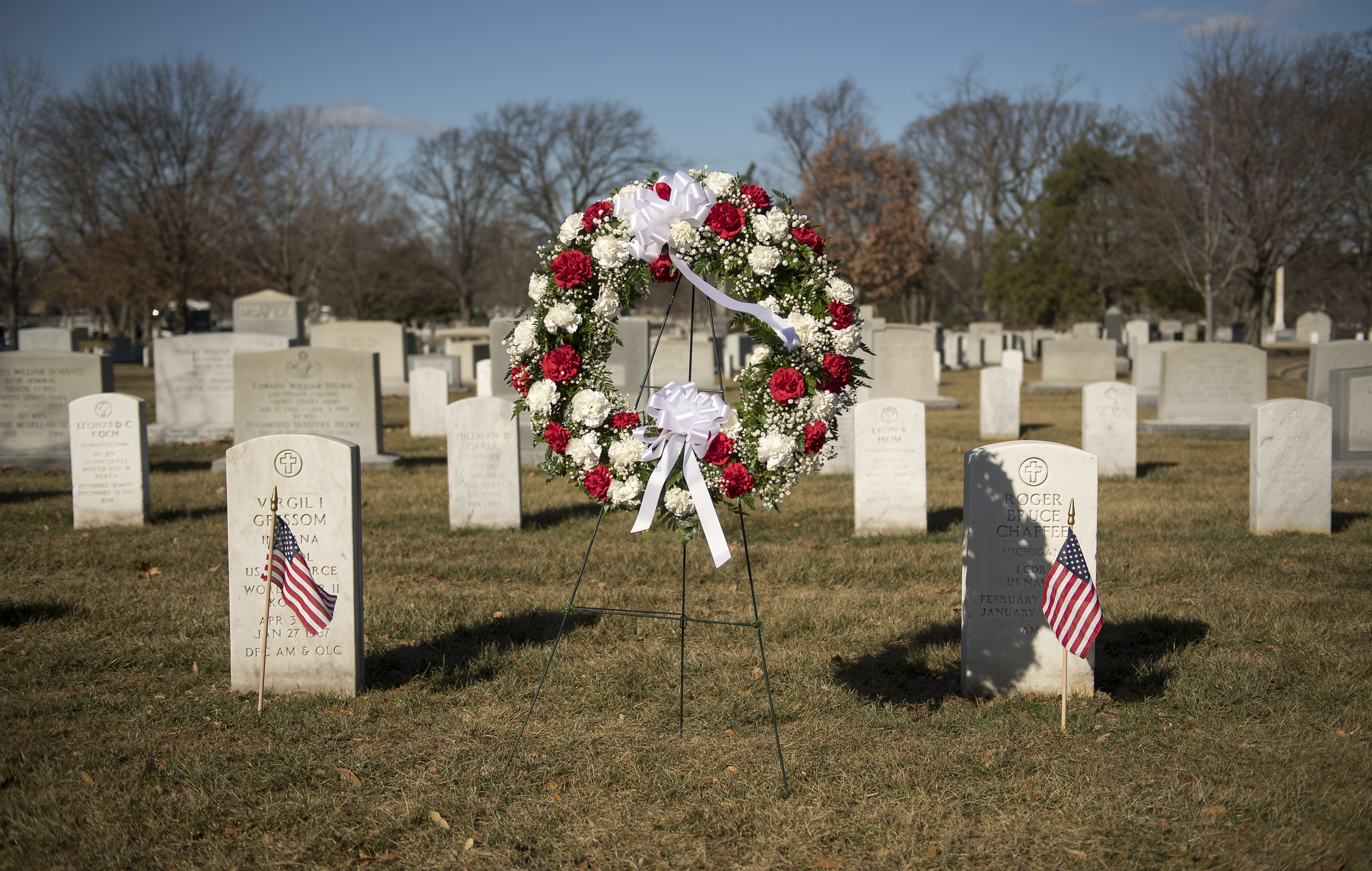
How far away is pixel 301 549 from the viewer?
500cm

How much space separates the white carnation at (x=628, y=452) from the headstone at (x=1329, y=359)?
42.0 feet

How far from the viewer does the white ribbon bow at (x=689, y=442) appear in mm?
3994

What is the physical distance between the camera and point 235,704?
16.1ft

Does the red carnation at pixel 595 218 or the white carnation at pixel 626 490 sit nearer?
the white carnation at pixel 626 490

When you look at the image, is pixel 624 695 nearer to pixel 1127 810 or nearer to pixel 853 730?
pixel 853 730

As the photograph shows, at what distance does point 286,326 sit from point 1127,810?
21112 millimetres

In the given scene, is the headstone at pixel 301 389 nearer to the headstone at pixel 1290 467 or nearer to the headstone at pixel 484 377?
the headstone at pixel 484 377

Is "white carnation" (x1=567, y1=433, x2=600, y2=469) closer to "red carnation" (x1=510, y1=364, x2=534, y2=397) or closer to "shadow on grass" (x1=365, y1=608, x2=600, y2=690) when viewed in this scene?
"red carnation" (x1=510, y1=364, x2=534, y2=397)

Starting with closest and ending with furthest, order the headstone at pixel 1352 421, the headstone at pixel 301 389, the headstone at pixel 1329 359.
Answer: the headstone at pixel 1352 421 → the headstone at pixel 301 389 → the headstone at pixel 1329 359

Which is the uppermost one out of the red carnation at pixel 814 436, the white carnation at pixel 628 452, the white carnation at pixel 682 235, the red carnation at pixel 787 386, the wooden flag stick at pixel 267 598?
the white carnation at pixel 682 235

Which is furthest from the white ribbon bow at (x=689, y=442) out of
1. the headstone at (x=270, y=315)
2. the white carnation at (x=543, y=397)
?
the headstone at (x=270, y=315)

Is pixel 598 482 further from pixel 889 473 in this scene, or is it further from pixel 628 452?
pixel 889 473

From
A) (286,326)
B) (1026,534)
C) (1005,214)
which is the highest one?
(1005,214)

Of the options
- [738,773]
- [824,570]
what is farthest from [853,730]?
[824,570]
